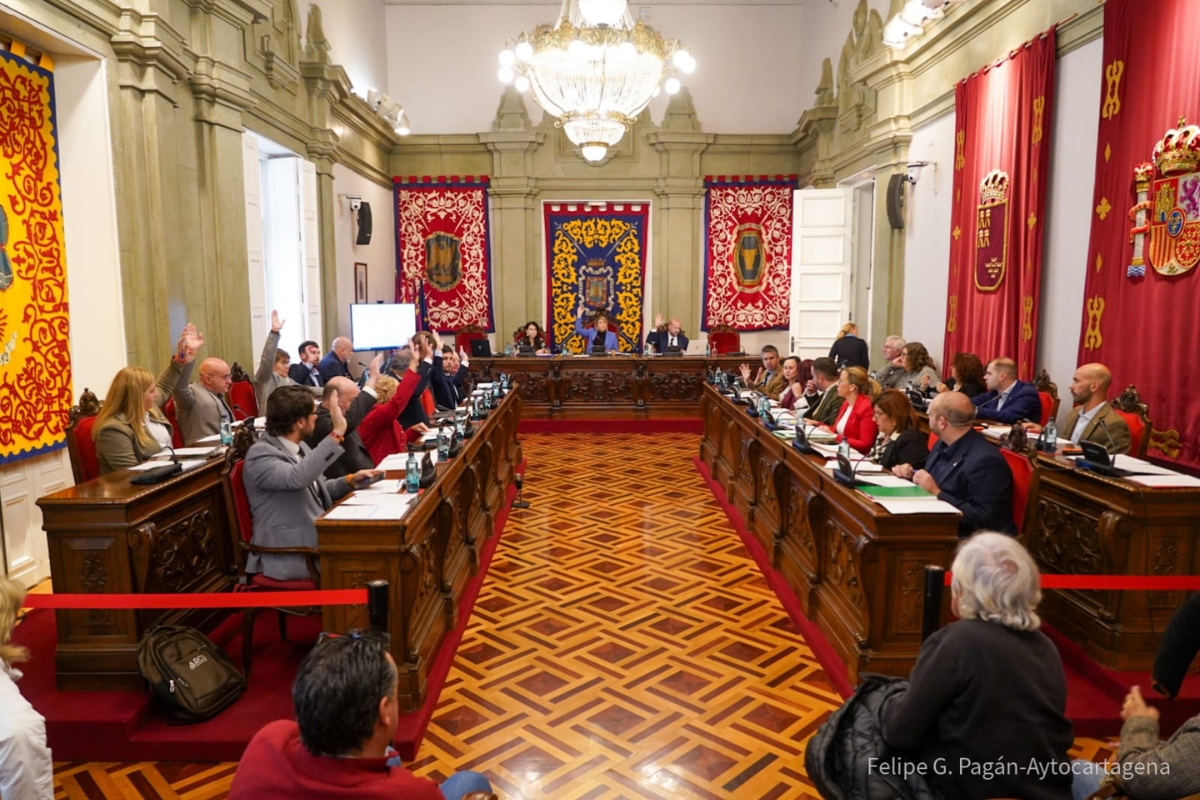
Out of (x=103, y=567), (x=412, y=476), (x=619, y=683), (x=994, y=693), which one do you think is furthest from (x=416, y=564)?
(x=994, y=693)

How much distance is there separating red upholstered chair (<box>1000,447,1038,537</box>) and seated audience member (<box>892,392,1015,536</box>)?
1.6 inches

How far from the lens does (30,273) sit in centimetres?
473

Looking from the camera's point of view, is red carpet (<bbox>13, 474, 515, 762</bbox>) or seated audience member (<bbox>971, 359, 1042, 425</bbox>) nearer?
red carpet (<bbox>13, 474, 515, 762</bbox>)

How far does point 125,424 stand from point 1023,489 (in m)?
4.45

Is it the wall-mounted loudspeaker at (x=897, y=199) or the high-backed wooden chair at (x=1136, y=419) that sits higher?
the wall-mounted loudspeaker at (x=897, y=199)

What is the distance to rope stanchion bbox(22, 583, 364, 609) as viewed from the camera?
304 cm

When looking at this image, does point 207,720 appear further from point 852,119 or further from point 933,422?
point 852,119

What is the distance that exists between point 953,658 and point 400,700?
228cm

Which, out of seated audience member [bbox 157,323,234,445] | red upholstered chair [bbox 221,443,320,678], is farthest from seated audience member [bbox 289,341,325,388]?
red upholstered chair [bbox 221,443,320,678]

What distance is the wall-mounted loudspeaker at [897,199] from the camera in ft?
28.6

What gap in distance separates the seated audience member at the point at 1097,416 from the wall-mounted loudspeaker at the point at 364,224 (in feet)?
28.6

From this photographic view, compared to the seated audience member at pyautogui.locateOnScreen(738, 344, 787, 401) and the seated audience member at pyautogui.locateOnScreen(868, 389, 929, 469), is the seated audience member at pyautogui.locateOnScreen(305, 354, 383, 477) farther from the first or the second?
the seated audience member at pyautogui.locateOnScreen(738, 344, 787, 401)

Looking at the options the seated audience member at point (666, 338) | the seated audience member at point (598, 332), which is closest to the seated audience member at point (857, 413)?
the seated audience member at point (598, 332)

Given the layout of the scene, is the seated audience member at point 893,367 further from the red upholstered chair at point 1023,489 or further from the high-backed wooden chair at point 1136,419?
the red upholstered chair at point 1023,489
